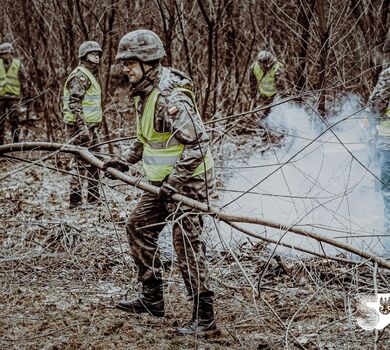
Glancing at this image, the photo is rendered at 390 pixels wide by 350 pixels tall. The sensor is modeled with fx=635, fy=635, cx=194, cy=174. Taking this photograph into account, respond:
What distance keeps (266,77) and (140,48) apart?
7918 millimetres

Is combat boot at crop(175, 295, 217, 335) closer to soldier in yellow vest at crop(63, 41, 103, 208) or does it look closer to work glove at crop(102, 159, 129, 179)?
work glove at crop(102, 159, 129, 179)

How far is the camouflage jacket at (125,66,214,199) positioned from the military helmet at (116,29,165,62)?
0.10 m

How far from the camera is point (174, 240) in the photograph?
13.7ft

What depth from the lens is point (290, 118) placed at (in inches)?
367

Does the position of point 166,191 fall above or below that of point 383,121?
below

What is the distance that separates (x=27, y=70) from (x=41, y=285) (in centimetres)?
851

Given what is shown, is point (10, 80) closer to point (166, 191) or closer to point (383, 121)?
point (383, 121)

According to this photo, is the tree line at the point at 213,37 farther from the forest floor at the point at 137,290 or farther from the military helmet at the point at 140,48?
the military helmet at the point at 140,48

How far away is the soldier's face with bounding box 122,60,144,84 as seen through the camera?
4211 millimetres

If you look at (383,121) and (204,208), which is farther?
(383,121)

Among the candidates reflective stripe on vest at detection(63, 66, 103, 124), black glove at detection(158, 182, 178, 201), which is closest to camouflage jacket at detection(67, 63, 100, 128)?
reflective stripe on vest at detection(63, 66, 103, 124)

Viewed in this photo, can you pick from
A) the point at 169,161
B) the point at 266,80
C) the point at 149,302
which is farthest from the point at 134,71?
the point at 266,80

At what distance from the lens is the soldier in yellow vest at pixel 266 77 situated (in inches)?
456

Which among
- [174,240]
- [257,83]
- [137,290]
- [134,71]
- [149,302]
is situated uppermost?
[134,71]
